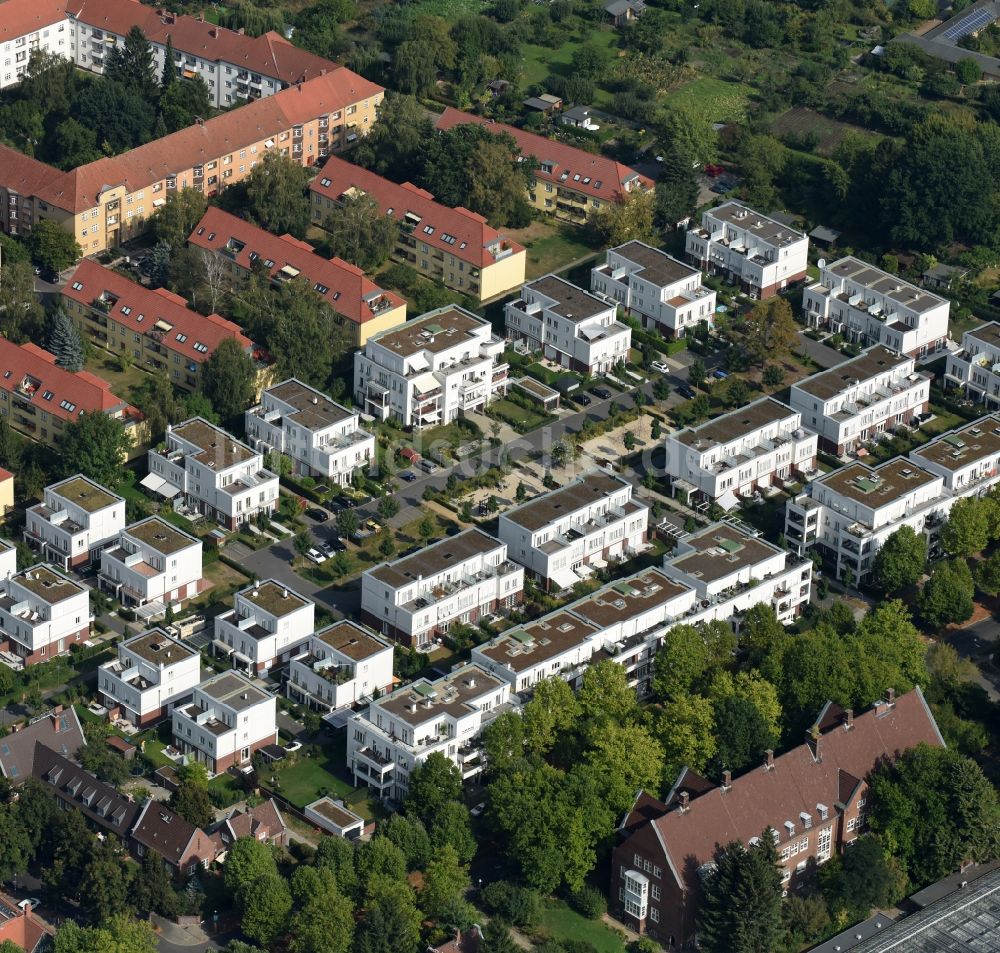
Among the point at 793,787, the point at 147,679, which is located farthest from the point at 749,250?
the point at 147,679

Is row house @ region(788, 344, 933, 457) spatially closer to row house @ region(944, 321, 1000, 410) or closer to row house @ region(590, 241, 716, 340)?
row house @ region(944, 321, 1000, 410)

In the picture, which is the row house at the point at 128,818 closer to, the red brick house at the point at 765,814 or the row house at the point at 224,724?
the row house at the point at 224,724

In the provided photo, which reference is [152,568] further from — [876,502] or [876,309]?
[876,309]

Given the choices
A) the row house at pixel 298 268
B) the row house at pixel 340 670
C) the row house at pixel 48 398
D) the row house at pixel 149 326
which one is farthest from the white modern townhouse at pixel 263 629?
the row house at pixel 298 268

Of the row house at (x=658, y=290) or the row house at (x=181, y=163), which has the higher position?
the row house at (x=181, y=163)

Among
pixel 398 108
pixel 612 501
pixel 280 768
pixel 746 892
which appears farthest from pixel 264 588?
pixel 398 108

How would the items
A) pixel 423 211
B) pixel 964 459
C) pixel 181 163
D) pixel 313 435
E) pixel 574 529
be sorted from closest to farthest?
pixel 574 529
pixel 313 435
pixel 964 459
pixel 423 211
pixel 181 163
